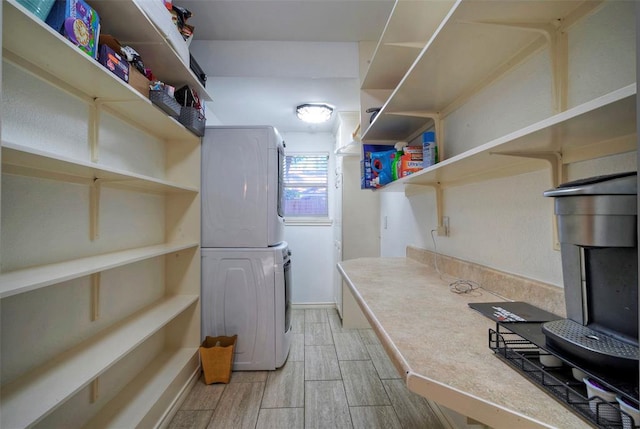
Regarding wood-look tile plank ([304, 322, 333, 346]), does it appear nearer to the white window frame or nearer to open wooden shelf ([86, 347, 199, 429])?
open wooden shelf ([86, 347, 199, 429])

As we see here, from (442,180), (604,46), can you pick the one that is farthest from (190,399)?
(604,46)

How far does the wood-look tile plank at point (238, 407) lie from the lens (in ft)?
5.25

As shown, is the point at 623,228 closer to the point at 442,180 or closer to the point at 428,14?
the point at 442,180

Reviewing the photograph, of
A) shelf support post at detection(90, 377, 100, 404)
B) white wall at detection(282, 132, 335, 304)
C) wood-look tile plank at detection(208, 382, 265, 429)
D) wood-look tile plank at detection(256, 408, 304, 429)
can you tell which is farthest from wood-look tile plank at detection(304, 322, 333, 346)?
shelf support post at detection(90, 377, 100, 404)

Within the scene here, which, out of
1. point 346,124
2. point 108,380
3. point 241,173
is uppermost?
point 346,124

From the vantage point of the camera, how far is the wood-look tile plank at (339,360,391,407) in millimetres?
1794

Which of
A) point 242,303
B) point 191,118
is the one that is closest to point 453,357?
point 242,303

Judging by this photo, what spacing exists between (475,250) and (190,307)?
79.3 inches

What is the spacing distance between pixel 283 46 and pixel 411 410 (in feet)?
9.49

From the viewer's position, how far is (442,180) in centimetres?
151

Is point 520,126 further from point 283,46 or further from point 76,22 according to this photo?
point 283,46

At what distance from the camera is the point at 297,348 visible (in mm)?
2533

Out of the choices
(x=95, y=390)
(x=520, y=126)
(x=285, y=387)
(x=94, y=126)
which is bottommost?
(x=285, y=387)

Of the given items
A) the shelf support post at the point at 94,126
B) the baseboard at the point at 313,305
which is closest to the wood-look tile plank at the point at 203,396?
the shelf support post at the point at 94,126
